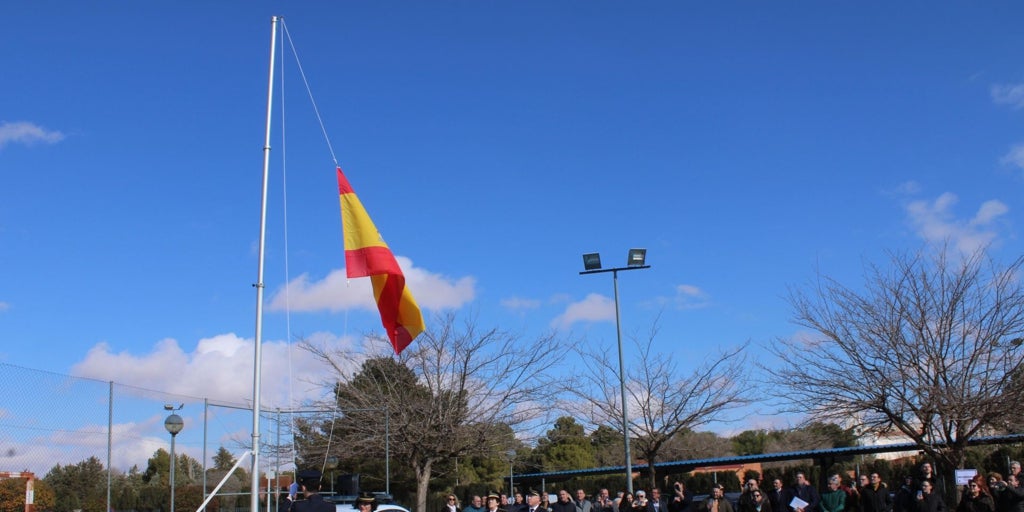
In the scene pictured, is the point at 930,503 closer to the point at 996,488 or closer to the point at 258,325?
the point at 996,488

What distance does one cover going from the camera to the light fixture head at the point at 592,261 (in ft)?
82.3

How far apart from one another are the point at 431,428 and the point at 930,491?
64.3ft

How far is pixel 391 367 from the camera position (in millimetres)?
34719

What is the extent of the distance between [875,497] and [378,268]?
927 centimetres

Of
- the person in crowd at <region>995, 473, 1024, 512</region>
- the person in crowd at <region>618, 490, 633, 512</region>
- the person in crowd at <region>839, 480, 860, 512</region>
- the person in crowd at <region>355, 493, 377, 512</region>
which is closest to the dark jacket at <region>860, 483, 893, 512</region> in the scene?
the person in crowd at <region>839, 480, 860, 512</region>

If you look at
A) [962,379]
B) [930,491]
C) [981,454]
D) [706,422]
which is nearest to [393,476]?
[706,422]

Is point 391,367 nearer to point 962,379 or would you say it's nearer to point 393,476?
point 393,476

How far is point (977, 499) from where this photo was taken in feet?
49.2

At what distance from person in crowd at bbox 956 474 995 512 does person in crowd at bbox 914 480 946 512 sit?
402 mm

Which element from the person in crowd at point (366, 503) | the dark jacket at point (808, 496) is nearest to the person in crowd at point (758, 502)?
the dark jacket at point (808, 496)

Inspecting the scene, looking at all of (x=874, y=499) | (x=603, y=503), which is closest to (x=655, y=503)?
(x=603, y=503)

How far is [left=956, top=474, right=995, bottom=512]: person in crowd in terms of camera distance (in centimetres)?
1492

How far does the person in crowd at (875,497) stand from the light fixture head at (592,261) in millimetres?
10419

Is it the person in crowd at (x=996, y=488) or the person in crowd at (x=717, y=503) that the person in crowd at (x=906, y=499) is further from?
the person in crowd at (x=717, y=503)
